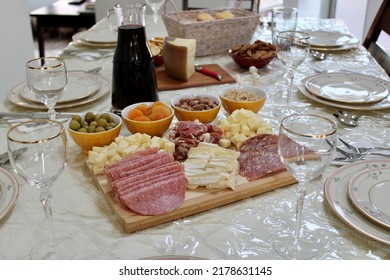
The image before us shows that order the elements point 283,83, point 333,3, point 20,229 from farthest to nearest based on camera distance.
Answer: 1. point 333,3
2. point 283,83
3. point 20,229

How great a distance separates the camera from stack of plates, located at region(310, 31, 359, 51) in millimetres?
1717

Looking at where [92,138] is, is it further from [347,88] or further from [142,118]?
[347,88]

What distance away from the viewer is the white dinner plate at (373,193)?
28.8 inches

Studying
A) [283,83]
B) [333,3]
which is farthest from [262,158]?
[333,3]

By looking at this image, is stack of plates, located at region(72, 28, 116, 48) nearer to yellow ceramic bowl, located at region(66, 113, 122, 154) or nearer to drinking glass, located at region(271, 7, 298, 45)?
drinking glass, located at region(271, 7, 298, 45)

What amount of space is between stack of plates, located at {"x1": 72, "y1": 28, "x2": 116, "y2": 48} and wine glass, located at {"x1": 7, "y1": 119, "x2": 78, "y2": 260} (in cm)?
116

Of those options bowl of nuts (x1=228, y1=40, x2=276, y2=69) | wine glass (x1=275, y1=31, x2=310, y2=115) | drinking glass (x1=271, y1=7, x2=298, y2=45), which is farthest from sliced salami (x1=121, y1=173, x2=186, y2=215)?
drinking glass (x1=271, y1=7, x2=298, y2=45)

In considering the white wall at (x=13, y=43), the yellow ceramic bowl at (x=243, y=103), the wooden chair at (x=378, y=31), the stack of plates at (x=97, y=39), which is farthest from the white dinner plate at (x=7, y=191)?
the white wall at (x=13, y=43)

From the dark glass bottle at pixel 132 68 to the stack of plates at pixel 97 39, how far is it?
698 millimetres

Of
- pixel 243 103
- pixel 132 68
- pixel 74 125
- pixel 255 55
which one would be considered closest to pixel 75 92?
pixel 132 68
